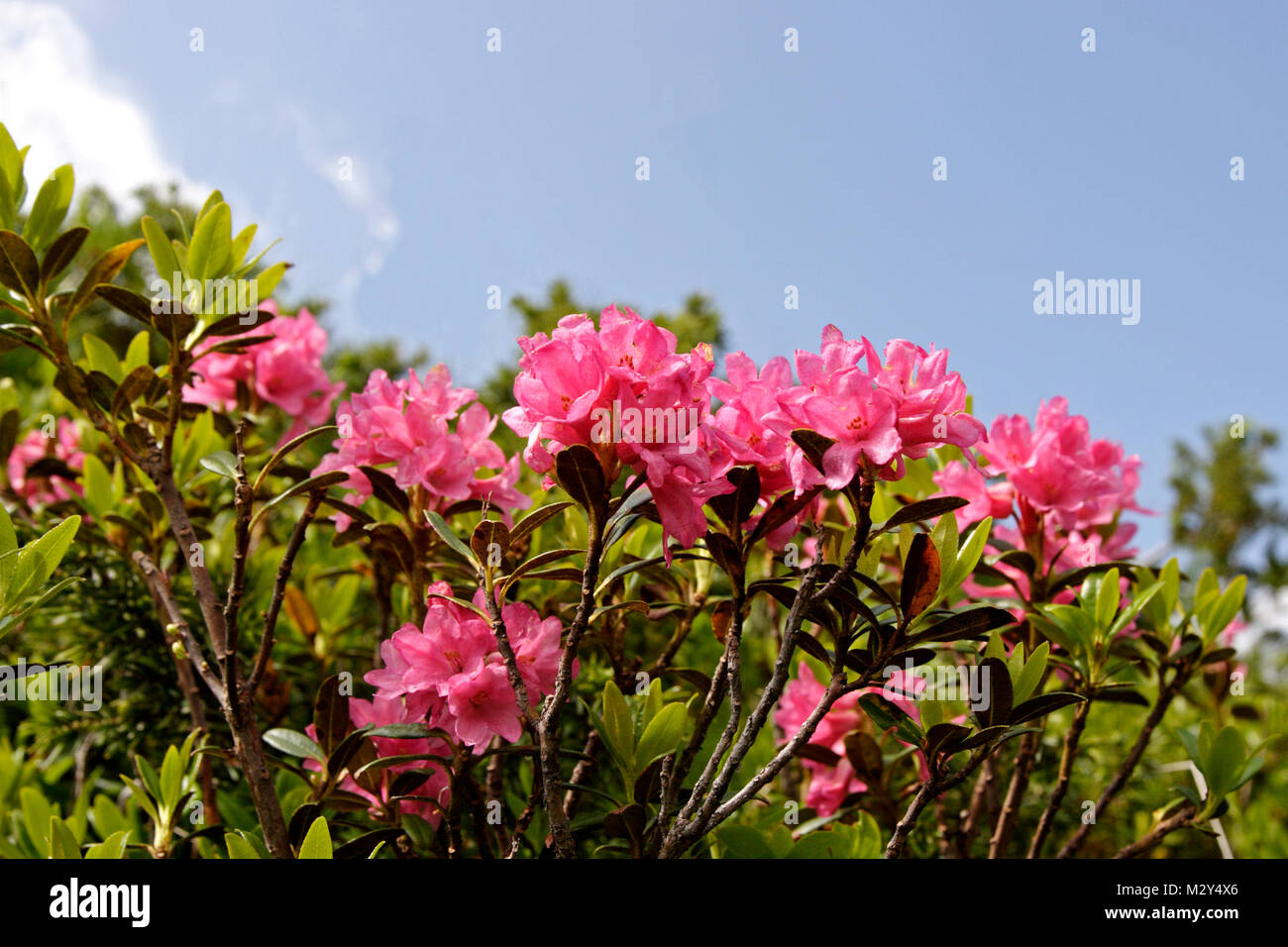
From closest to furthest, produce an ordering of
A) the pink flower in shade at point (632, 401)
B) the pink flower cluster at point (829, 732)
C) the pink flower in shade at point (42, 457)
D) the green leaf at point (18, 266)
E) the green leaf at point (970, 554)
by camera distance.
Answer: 1. the pink flower in shade at point (632, 401)
2. the green leaf at point (970, 554)
3. the green leaf at point (18, 266)
4. the pink flower cluster at point (829, 732)
5. the pink flower in shade at point (42, 457)

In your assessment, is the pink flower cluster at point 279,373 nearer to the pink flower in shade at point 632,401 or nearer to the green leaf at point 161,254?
the green leaf at point 161,254

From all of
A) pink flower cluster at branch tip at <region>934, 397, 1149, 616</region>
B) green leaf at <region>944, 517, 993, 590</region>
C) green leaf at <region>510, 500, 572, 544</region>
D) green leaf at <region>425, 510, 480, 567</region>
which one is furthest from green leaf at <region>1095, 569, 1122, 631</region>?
green leaf at <region>425, 510, 480, 567</region>

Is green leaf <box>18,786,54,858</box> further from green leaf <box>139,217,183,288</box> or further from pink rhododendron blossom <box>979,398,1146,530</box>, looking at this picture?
pink rhododendron blossom <box>979,398,1146,530</box>

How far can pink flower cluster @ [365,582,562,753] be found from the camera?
121 centimetres

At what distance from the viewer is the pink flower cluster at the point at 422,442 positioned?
55.9 inches

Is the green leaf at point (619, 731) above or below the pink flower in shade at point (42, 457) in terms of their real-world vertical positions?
below

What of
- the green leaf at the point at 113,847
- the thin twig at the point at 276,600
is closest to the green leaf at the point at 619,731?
the thin twig at the point at 276,600

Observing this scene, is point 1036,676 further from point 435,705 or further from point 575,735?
point 575,735

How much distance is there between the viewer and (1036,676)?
1205 millimetres

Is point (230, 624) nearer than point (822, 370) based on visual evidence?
No

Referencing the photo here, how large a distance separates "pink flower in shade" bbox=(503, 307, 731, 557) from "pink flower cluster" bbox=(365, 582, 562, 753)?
260mm

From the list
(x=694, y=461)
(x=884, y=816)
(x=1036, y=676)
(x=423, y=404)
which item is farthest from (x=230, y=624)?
(x=884, y=816)

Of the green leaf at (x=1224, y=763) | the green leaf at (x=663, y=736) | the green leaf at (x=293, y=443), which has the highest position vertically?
the green leaf at (x=293, y=443)

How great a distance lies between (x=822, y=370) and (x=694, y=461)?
228mm
